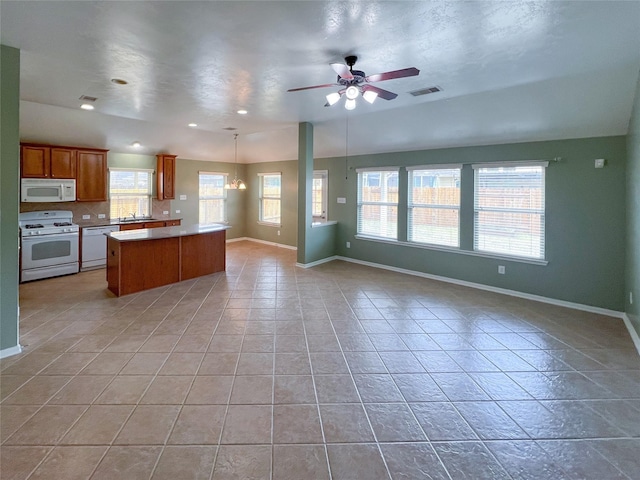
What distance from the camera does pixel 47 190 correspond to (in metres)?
5.98

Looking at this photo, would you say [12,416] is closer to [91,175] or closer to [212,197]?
[91,175]

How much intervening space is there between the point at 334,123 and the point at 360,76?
10.7 ft

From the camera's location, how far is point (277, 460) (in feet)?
6.34

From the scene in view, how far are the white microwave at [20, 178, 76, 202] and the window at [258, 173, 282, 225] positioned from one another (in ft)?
14.9

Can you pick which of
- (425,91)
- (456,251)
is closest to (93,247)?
(425,91)

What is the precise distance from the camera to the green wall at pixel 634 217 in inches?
134

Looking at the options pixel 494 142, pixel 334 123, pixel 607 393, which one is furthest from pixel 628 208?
pixel 334 123

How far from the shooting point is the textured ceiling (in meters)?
2.41

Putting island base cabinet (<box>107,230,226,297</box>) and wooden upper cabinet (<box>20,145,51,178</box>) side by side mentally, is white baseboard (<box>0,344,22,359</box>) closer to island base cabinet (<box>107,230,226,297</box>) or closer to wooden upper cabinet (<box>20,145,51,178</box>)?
island base cabinet (<box>107,230,226,297</box>)

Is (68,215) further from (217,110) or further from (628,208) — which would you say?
(628,208)

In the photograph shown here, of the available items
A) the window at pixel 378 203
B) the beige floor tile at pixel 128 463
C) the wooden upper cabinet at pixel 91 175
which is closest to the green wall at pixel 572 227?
the window at pixel 378 203

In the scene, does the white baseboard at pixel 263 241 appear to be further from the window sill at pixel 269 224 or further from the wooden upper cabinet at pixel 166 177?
the wooden upper cabinet at pixel 166 177

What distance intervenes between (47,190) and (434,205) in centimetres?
704

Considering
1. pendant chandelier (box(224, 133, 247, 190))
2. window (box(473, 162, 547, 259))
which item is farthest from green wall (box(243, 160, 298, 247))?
window (box(473, 162, 547, 259))
